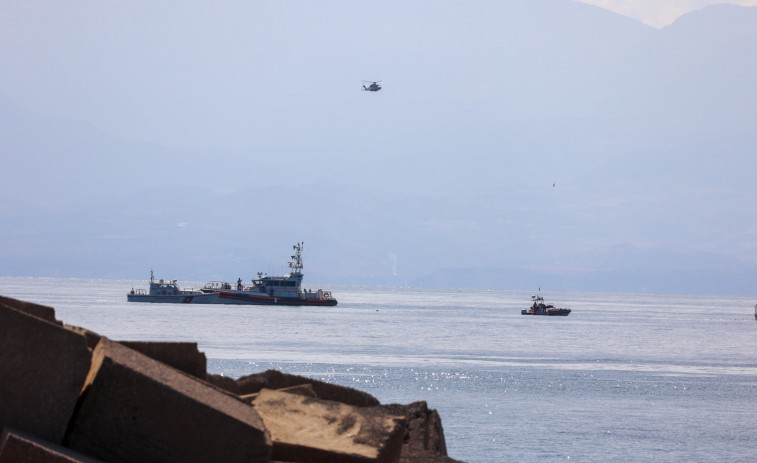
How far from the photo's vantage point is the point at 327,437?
19.2 ft

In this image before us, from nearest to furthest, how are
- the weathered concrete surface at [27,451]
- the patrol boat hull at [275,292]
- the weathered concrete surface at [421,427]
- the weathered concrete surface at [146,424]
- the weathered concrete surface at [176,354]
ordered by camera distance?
1. the weathered concrete surface at [27,451]
2. the weathered concrete surface at [146,424]
3. the weathered concrete surface at [176,354]
4. the weathered concrete surface at [421,427]
5. the patrol boat hull at [275,292]

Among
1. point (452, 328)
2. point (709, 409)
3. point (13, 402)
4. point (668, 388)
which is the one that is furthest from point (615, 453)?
point (452, 328)

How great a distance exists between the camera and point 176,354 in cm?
624

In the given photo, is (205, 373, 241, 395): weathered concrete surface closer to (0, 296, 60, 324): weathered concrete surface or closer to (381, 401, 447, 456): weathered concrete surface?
(381, 401, 447, 456): weathered concrete surface

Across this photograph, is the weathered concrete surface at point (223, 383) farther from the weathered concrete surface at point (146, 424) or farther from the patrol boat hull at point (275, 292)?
the patrol boat hull at point (275, 292)

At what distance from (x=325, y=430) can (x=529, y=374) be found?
43820mm

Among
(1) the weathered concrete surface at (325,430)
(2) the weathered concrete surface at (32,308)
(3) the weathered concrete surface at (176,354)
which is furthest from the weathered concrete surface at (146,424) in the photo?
(3) the weathered concrete surface at (176,354)

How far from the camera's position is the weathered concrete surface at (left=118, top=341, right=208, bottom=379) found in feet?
20.1

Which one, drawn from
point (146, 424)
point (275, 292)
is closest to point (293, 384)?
point (146, 424)

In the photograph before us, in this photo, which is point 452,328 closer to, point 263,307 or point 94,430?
point 263,307

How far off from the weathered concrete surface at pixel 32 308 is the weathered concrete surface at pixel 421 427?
3.31 m

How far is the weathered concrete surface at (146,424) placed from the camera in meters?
4.68

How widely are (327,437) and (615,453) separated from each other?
22.5 metres

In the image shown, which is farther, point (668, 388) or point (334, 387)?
point (668, 388)
